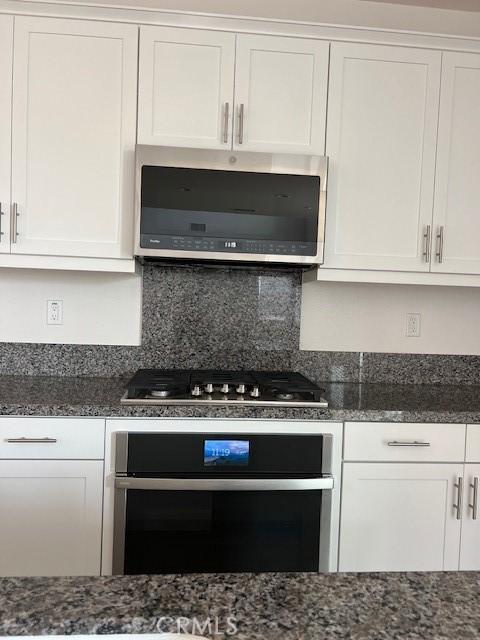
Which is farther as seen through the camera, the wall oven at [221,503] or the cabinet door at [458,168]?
the cabinet door at [458,168]

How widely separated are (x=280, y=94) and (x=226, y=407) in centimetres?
124

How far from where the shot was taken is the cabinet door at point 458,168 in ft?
7.10

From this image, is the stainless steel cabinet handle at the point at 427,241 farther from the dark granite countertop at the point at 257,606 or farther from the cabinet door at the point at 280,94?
the dark granite countertop at the point at 257,606

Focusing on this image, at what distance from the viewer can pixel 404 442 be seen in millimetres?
1904

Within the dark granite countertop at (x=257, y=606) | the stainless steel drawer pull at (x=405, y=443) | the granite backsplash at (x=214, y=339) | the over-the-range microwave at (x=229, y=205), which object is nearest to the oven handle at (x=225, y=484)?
the stainless steel drawer pull at (x=405, y=443)

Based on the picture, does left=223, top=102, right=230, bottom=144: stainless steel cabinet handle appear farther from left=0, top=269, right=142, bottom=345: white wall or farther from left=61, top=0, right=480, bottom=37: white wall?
left=0, top=269, right=142, bottom=345: white wall

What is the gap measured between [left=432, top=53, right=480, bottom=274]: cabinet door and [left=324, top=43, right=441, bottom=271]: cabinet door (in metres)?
0.05

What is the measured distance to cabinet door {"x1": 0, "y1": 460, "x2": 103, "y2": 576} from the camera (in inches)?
70.2

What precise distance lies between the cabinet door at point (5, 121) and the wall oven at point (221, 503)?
3.09 feet

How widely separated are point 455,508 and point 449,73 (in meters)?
1.72

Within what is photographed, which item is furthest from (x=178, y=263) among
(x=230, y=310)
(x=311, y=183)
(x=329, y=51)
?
(x=329, y=51)

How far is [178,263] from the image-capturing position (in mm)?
2361

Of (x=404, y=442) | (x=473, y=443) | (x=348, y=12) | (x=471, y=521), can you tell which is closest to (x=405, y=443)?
(x=404, y=442)

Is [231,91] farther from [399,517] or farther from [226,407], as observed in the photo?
[399,517]
